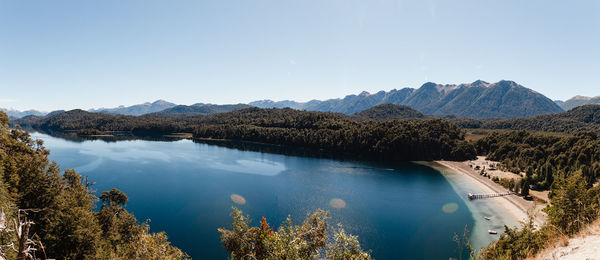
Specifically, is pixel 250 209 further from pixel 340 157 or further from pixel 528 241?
pixel 340 157

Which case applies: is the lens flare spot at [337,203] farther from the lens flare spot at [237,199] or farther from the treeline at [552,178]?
the treeline at [552,178]

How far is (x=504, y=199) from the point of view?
55719 mm

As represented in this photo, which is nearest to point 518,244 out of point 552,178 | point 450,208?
point 450,208

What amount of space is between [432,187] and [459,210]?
56.9 feet

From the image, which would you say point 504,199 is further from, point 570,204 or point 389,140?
point 389,140

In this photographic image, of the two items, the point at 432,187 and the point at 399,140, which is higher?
the point at 399,140

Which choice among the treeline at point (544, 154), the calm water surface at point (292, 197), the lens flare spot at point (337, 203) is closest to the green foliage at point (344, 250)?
the calm water surface at point (292, 197)

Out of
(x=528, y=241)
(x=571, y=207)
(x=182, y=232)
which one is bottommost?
(x=182, y=232)

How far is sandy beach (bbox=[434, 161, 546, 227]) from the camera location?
144 feet

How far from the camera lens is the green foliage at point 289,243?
47.5 feet

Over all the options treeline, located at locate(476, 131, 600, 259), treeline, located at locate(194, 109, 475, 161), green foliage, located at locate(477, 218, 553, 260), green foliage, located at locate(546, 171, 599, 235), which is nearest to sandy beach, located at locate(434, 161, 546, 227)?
treeline, located at locate(476, 131, 600, 259)

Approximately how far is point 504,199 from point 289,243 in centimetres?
6188

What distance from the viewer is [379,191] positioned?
64125 millimetres

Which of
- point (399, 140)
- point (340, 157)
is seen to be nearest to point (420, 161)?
point (399, 140)
